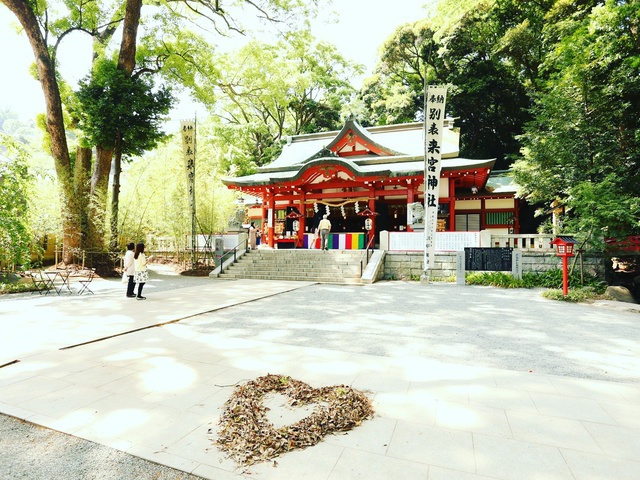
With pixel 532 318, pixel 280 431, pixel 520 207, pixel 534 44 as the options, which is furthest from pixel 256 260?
pixel 534 44

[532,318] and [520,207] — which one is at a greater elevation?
[520,207]

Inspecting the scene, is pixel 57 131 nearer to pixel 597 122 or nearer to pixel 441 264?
pixel 441 264

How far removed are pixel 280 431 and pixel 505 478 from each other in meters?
1.41

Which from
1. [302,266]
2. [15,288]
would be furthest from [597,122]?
[15,288]

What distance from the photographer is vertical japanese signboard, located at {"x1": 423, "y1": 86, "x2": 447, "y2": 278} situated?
10000 mm

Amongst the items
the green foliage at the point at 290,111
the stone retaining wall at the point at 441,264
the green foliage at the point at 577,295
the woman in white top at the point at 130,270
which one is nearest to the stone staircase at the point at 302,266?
the stone retaining wall at the point at 441,264

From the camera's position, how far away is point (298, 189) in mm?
16109

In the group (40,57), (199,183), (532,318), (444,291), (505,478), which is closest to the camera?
(505,478)

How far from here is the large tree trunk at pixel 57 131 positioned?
11.4 m

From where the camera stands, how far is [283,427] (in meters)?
2.40

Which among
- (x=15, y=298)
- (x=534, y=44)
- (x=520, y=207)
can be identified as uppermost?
(x=534, y=44)

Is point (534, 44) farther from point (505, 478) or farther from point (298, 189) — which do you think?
point (505, 478)

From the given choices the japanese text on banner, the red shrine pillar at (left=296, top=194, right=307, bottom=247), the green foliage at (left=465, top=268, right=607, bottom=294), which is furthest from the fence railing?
the japanese text on banner

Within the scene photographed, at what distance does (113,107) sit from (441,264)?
495 inches
